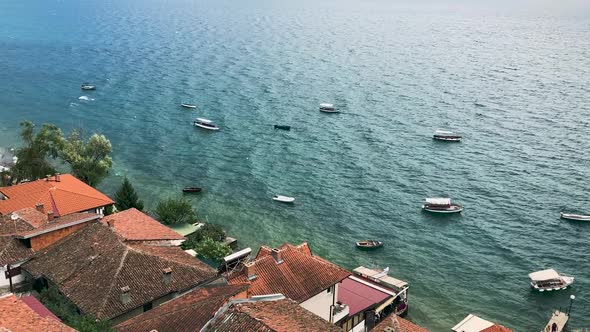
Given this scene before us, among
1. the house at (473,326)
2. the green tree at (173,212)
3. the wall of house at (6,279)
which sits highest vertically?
the wall of house at (6,279)

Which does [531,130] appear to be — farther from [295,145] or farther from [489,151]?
[295,145]

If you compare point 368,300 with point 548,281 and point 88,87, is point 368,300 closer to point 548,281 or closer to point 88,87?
point 548,281

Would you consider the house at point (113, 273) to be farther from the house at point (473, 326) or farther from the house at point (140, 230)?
the house at point (473, 326)

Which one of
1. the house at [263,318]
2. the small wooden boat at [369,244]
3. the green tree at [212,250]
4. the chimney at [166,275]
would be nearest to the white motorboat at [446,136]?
the small wooden boat at [369,244]

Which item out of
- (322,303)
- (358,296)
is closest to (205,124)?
(358,296)

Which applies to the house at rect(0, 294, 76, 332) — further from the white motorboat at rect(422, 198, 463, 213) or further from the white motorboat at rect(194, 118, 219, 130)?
the white motorboat at rect(194, 118, 219, 130)

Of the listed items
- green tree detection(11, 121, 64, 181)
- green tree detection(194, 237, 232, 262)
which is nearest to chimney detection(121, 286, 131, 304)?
green tree detection(194, 237, 232, 262)

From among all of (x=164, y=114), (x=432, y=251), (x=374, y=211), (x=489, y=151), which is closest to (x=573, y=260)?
(x=432, y=251)
